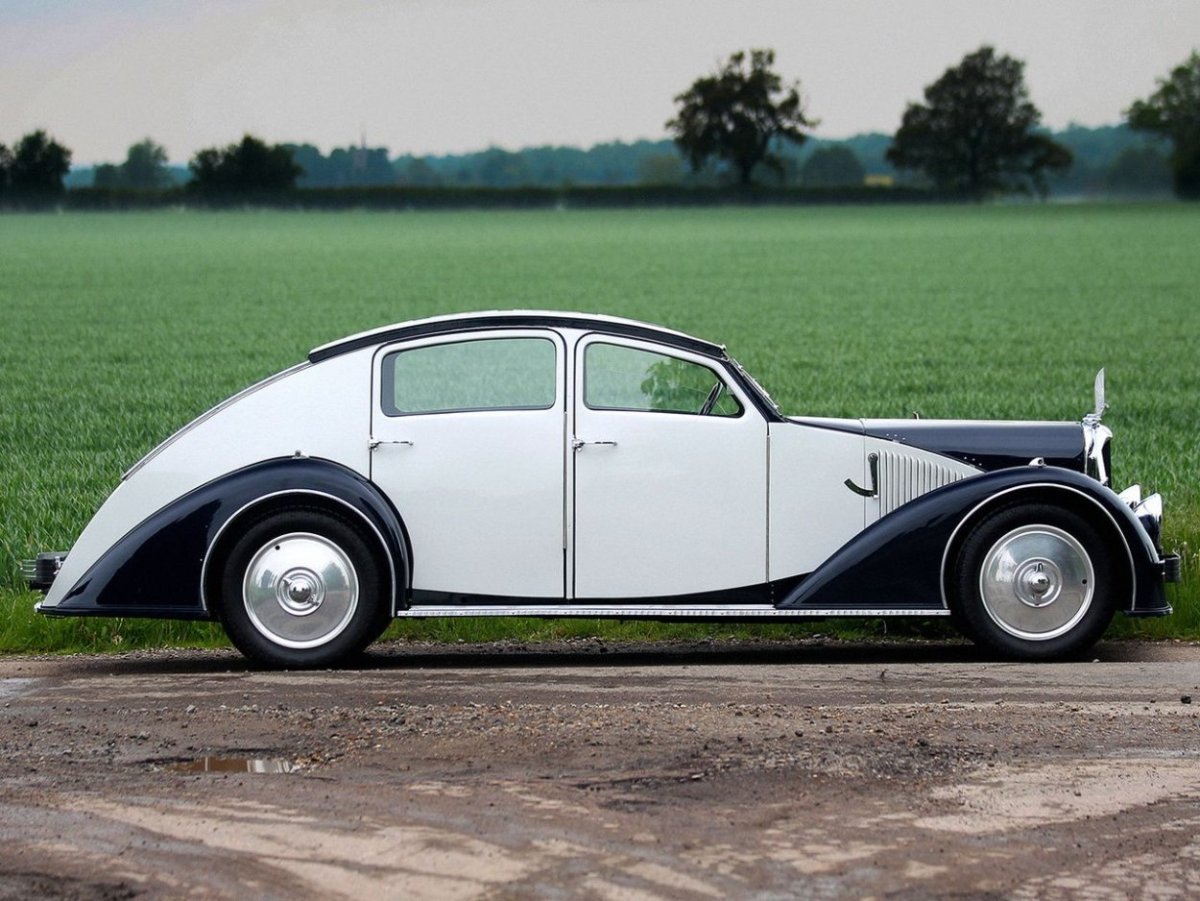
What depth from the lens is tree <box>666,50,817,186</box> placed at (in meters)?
167

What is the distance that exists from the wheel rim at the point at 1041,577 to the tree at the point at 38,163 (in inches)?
5330

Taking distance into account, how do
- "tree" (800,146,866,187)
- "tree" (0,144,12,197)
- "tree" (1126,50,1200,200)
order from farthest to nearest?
"tree" (800,146,866,187) < "tree" (1126,50,1200,200) < "tree" (0,144,12,197)

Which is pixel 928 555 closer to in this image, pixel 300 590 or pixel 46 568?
pixel 300 590

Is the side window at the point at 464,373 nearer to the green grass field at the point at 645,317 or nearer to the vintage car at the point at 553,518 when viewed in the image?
the vintage car at the point at 553,518

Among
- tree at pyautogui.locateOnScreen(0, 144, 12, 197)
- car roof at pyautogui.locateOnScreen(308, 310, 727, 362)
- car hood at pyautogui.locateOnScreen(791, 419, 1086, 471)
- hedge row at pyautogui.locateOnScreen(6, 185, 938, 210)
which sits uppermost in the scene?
tree at pyautogui.locateOnScreen(0, 144, 12, 197)

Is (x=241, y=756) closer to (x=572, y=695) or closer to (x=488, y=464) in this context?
(x=572, y=695)

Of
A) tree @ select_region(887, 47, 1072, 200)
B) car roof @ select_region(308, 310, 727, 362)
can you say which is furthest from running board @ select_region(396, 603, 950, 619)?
tree @ select_region(887, 47, 1072, 200)

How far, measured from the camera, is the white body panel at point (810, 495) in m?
7.54

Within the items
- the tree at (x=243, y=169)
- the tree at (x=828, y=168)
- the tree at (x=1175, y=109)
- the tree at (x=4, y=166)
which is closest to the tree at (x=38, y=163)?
the tree at (x=4, y=166)

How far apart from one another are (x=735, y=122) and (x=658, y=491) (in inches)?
6459

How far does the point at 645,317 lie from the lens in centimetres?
3481

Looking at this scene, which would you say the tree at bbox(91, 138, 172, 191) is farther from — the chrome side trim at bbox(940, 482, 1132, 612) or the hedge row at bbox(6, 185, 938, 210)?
the chrome side trim at bbox(940, 482, 1132, 612)

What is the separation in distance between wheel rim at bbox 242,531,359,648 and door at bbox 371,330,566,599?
0.34m

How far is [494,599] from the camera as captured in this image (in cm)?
748
